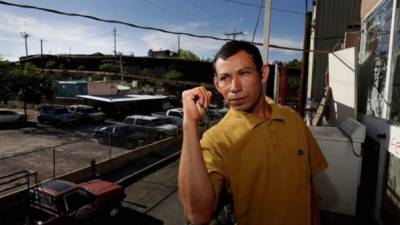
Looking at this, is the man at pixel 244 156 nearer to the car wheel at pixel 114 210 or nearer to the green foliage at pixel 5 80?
the car wheel at pixel 114 210

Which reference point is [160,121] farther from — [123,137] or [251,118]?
[251,118]

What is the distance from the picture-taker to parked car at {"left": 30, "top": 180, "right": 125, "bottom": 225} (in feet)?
25.2

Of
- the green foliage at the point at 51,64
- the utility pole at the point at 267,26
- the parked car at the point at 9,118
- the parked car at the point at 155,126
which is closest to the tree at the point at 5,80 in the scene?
the parked car at the point at 9,118

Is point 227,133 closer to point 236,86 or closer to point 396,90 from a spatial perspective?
point 236,86

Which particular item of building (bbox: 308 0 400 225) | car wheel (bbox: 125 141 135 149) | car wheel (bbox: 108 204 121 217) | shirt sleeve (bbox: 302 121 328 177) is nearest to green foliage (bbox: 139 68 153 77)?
car wheel (bbox: 125 141 135 149)

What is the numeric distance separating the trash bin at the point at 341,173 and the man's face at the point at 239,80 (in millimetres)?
3308

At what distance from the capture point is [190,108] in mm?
1381

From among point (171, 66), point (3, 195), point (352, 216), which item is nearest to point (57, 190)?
point (3, 195)

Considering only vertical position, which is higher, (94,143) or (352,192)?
(352,192)

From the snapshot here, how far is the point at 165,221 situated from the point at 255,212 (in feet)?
26.3

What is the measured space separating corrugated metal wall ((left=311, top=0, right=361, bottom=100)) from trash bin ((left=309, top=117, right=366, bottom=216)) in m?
10.2

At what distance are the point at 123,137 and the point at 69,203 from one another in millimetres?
10250

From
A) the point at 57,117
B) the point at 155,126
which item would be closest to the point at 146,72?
the point at 57,117

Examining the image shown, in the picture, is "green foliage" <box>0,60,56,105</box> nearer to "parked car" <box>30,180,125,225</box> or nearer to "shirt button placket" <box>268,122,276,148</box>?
"parked car" <box>30,180,125,225</box>
